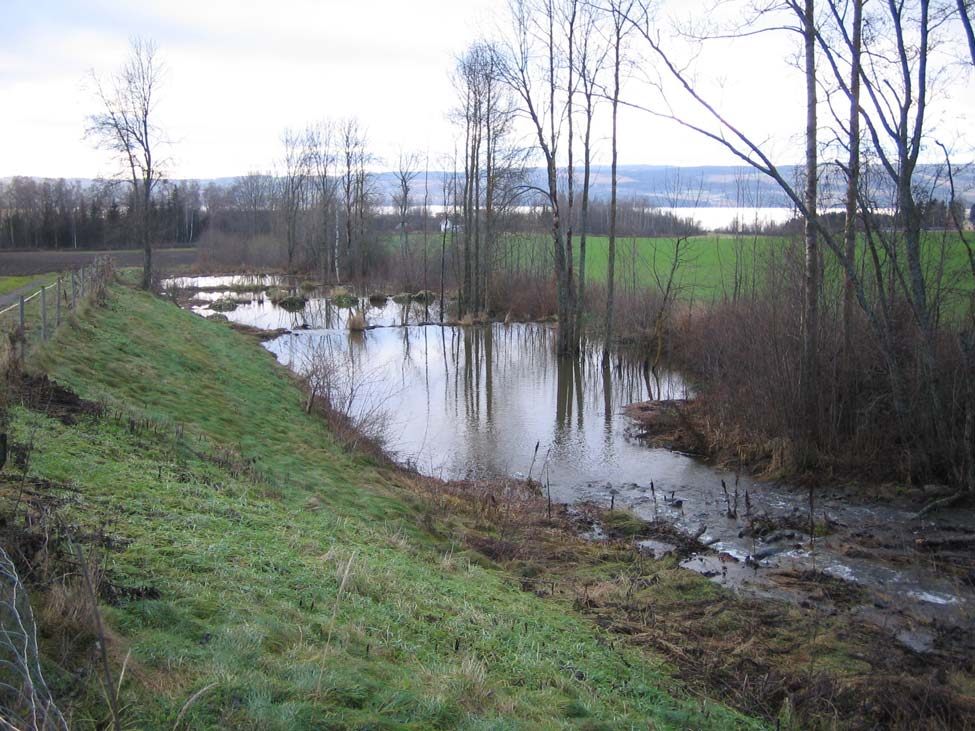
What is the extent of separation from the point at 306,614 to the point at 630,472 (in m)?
10.7

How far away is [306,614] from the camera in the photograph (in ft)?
18.6

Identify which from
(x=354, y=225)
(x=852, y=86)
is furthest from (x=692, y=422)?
(x=354, y=225)

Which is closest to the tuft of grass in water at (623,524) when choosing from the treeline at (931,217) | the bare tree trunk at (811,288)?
the bare tree trunk at (811,288)

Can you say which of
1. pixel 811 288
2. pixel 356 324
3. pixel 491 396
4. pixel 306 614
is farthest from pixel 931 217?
pixel 356 324

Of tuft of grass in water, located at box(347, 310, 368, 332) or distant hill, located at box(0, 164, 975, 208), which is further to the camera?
tuft of grass in water, located at box(347, 310, 368, 332)

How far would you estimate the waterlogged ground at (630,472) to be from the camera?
945cm

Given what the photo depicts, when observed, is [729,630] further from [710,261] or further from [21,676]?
[710,261]

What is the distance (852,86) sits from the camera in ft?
47.4

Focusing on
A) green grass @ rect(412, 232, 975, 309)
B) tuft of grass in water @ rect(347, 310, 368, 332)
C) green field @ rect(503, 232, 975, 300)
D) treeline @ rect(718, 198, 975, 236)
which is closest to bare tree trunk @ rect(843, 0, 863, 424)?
treeline @ rect(718, 198, 975, 236)

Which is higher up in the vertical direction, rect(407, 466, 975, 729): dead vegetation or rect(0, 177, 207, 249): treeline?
rect(0, 177, 207, 249): treeline

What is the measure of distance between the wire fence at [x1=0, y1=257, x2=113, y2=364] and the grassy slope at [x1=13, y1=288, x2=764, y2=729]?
45.4 inches

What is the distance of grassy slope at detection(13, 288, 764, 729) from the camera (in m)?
4.31

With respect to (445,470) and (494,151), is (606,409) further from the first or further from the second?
(494,151)

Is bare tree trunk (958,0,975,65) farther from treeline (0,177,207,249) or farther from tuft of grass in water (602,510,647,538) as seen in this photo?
treeline (0,177,207,249)
